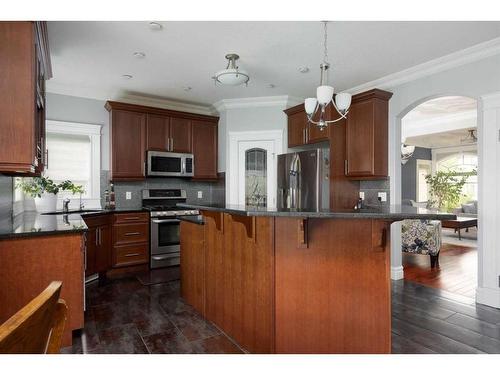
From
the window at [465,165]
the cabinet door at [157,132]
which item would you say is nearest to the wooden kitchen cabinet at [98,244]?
the cabinet door at [157,132]

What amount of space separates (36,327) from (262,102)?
4581 mm

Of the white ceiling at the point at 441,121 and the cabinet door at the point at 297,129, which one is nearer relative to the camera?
the cabinet door at the point at 297,129

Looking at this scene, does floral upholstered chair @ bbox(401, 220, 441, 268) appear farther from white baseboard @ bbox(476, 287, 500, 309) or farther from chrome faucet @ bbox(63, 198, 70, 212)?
chrome faucet @ bbox(63, 198, 70, 212)

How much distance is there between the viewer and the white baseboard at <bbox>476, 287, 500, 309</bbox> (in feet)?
9.82

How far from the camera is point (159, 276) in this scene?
4.00 meters

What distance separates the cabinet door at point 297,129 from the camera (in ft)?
14.7

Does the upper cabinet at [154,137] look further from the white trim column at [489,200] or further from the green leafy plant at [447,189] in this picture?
the green leafy plant at [447,189]

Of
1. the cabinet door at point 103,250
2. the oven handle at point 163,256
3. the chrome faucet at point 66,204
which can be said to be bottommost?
the oven handle at point 163,256

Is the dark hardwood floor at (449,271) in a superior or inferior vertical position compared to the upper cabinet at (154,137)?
inferior

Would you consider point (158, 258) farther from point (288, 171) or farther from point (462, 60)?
point (462, 60)

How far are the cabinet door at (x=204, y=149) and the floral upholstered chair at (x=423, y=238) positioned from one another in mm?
3110

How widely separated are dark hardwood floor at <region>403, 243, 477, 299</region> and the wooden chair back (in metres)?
3.81

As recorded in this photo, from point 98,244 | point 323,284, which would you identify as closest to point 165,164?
point 98,244

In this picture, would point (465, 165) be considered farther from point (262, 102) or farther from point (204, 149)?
point (204, 149)
